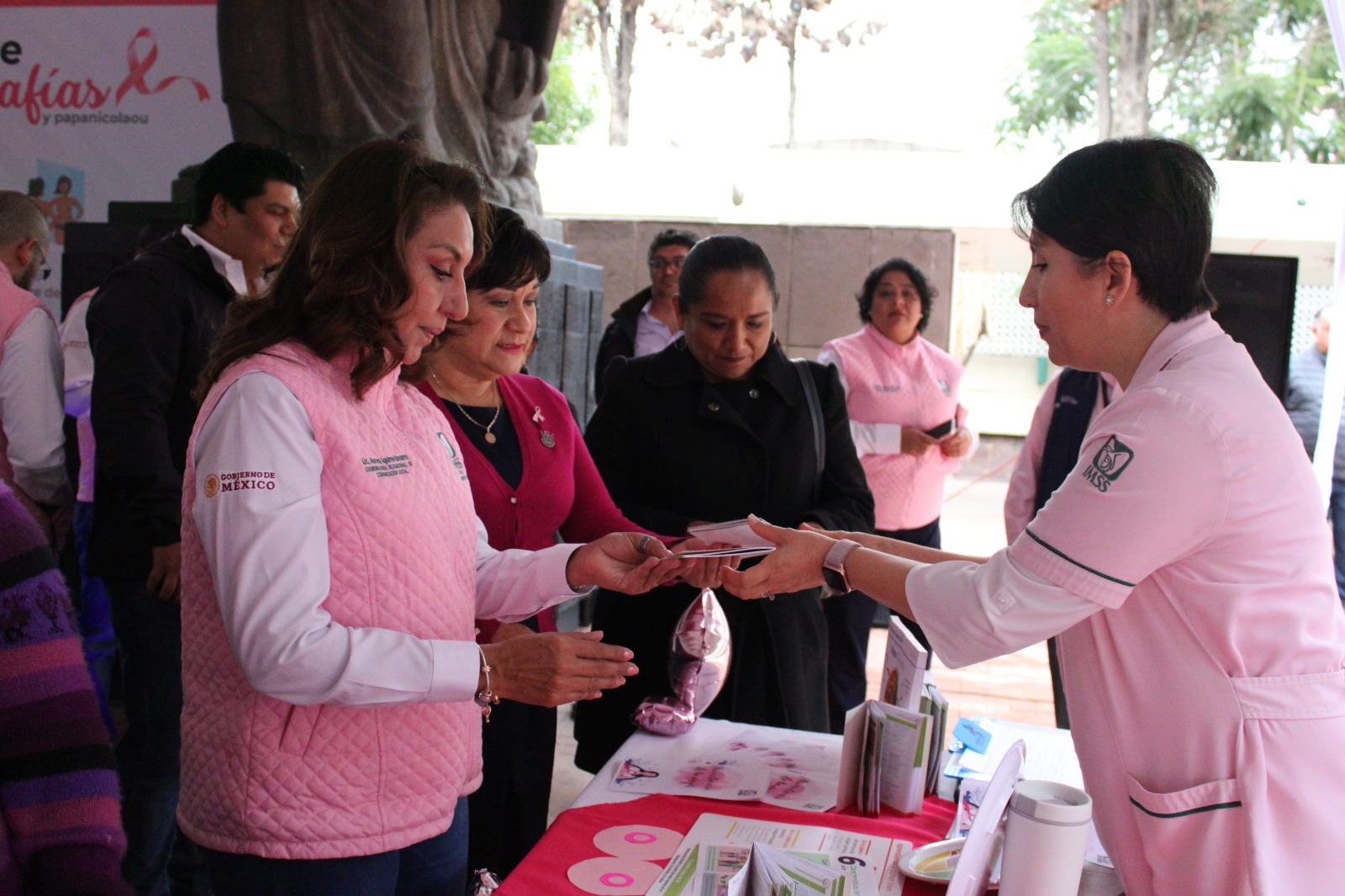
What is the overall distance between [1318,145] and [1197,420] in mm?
22167

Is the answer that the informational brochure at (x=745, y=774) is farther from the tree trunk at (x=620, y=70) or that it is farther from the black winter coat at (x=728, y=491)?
the tree trunk at (x=620, y=70)

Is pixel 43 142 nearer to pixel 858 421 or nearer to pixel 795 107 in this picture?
pixel 858 421

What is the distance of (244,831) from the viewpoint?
51.8 inches

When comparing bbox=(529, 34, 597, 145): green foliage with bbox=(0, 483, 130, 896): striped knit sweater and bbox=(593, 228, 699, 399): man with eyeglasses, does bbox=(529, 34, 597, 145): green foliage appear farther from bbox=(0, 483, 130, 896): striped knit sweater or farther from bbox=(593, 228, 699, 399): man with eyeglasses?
bbox=(0, 483, 130, 896): striped knit sweater

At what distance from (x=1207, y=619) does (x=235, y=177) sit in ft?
8.06

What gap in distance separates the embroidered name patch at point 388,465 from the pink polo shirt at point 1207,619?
2.64ft

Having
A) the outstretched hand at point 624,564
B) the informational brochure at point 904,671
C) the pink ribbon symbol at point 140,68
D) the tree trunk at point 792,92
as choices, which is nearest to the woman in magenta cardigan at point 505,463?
the outstretched hand at point 624,564

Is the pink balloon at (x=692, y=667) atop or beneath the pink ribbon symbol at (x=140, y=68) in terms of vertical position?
beneath

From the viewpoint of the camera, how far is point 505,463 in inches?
83.6

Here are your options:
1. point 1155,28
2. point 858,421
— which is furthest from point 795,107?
point 858,421

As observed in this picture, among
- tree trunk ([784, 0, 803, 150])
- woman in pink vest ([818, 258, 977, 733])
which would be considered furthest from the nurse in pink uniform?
tree trunk ([784, 0, 803, 150])

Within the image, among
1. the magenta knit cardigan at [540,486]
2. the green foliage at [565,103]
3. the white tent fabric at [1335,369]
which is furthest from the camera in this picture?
the green foliage at [565,103]

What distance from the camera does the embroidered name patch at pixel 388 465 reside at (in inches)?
54.0

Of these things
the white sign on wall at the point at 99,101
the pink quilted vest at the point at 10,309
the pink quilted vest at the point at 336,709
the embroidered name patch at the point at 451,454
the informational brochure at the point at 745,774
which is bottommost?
the informational brochure at the point at 745,774
